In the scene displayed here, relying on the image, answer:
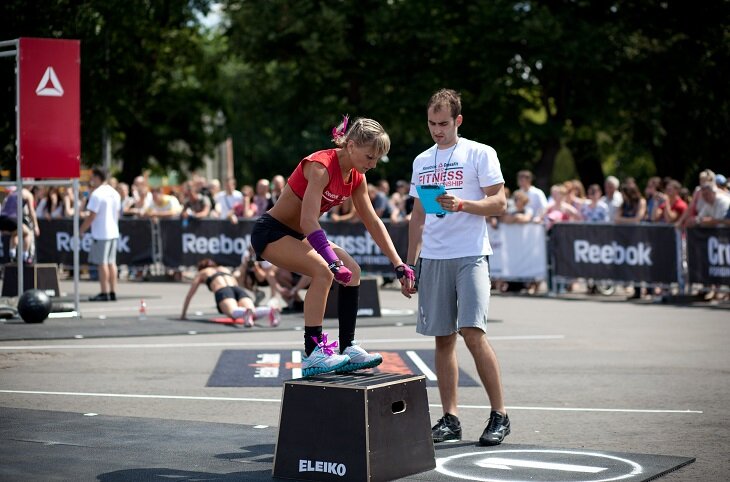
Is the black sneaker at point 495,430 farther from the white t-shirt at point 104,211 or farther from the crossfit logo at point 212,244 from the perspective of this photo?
the crossfit logo at point 212,244

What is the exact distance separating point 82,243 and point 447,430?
19577 millimetres

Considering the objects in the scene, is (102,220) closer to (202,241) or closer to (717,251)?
(202,241)

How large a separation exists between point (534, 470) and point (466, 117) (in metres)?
33.1

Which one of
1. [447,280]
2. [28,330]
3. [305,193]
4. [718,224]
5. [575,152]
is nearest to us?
[305,193]

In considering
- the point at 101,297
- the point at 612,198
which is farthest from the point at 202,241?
the point at 612,198

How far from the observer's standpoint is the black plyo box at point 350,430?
6.54 meters

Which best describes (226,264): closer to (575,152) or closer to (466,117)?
(466,117)

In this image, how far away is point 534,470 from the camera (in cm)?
704

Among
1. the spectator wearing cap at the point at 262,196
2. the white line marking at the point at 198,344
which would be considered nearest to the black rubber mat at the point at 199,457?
the white line marking at the point at 198,344

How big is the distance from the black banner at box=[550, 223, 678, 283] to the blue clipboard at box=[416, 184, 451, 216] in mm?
12870

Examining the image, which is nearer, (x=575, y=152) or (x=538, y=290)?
(x=538, y=290)

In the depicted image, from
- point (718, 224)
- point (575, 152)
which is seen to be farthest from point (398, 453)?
point (575, 152)

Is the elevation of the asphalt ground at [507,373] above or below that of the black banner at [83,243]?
below

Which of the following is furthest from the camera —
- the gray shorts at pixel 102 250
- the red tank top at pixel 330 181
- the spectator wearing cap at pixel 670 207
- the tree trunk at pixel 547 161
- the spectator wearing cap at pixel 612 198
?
the tree trunk at pixel 547 161
